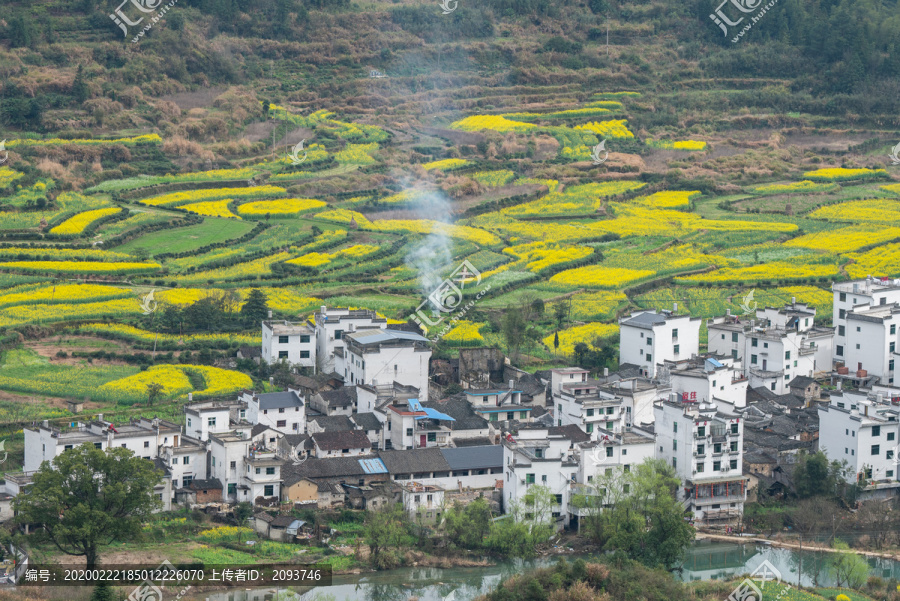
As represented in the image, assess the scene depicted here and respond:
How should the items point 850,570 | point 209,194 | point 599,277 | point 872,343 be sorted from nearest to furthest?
point 850,570
point 872,343
point 599,277
point 209,194

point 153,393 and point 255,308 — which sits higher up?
point 255,308

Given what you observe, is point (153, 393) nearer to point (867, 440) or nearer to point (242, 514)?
point (242, 514)

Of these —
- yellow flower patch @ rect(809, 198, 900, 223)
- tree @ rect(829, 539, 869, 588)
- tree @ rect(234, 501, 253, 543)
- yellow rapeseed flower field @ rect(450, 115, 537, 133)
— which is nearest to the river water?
tree @ rect(829, 539, 869, 588)

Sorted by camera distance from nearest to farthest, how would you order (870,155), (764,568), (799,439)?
(764,568), (799,439), (870,155)

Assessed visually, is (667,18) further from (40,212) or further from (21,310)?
(21,310)

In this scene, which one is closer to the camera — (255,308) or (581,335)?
(581,335)

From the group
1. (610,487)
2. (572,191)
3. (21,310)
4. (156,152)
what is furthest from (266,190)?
(610,487)

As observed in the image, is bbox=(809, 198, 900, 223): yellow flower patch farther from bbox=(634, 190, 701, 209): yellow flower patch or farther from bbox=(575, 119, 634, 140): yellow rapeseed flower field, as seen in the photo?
bbox=(575, 119, 634, 140): yellow rapeseed flower field

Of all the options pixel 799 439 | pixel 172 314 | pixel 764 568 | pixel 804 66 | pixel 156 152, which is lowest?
pixel 764 568

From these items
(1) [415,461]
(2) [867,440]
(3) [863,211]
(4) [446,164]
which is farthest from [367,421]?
(3) [863,211]
